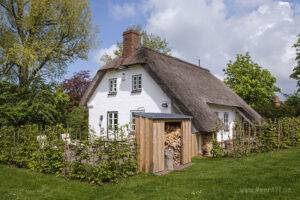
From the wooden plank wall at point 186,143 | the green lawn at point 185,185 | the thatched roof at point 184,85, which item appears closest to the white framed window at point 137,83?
the thatched roof at point 184,85

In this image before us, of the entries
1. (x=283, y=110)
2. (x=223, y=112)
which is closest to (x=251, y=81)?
(x=283, y=110)

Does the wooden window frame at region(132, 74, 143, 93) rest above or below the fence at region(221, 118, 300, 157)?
above

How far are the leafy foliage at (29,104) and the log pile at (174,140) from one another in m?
7.17

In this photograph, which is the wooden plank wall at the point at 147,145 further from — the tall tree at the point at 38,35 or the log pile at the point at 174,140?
the tall tree at the point at 38,35

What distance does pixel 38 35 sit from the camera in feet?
86.1

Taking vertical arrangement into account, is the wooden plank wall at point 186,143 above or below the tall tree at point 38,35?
below

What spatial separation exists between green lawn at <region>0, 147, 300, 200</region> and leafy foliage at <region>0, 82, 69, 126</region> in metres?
4.52

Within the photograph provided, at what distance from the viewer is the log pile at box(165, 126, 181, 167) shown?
51.5ft

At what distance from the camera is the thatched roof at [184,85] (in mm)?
20484

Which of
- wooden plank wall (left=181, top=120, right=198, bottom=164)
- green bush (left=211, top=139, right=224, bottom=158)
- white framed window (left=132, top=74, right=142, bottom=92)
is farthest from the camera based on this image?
white framed window (left=132, top=74, right=142, bottom=92)

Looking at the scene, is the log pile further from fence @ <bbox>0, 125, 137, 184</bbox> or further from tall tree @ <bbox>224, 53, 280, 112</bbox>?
tall tree @ <bbox>224, 53, 280, 112</bbox>

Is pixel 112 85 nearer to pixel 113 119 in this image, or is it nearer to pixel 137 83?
pixel 113 119

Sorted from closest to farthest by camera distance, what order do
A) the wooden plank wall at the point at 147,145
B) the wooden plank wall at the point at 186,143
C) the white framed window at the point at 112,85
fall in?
the wooden plank wall at the point at 147,145 < the wooden plank wall at the point at 186,143 < the white framed window at the point at 112,85

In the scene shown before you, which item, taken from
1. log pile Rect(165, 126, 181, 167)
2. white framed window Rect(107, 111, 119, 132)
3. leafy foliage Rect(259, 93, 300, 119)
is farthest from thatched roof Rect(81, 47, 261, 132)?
leafy foliage Rect(259, 93, 300, 119)
